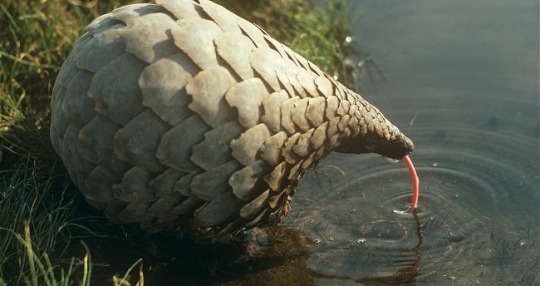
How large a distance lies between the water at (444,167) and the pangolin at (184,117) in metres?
0.54

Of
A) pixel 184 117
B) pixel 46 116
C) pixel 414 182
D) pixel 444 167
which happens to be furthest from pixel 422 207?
pixel 46 116

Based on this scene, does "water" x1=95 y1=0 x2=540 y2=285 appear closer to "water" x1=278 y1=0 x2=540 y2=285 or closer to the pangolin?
"water" x1=278 y1=0 x2=540 y2=285

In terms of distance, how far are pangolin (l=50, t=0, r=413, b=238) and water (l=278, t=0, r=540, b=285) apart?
0.54m

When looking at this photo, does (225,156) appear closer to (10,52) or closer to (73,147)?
(73,147)

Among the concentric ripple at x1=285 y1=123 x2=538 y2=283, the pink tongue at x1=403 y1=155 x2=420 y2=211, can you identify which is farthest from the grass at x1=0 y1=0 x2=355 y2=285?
the pink tongue at x1=403 y1=155 x2=420 y2=211

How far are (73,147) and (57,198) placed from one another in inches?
20.2

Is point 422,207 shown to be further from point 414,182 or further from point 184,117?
point 184,117

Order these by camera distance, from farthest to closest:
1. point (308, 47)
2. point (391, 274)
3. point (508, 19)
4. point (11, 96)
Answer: point (508, 19)
point (308, 47)
point (11, 96)
point (391, 274)

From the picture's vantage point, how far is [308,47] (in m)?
4.44

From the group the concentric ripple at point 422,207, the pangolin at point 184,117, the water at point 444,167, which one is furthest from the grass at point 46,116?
the concentric ripple at point 422,207

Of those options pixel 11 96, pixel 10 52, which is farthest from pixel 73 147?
pixel 10 52

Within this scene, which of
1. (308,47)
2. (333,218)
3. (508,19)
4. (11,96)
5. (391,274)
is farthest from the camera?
(508,19)

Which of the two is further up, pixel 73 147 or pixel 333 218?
pixel 73 147

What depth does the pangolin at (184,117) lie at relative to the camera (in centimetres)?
258
